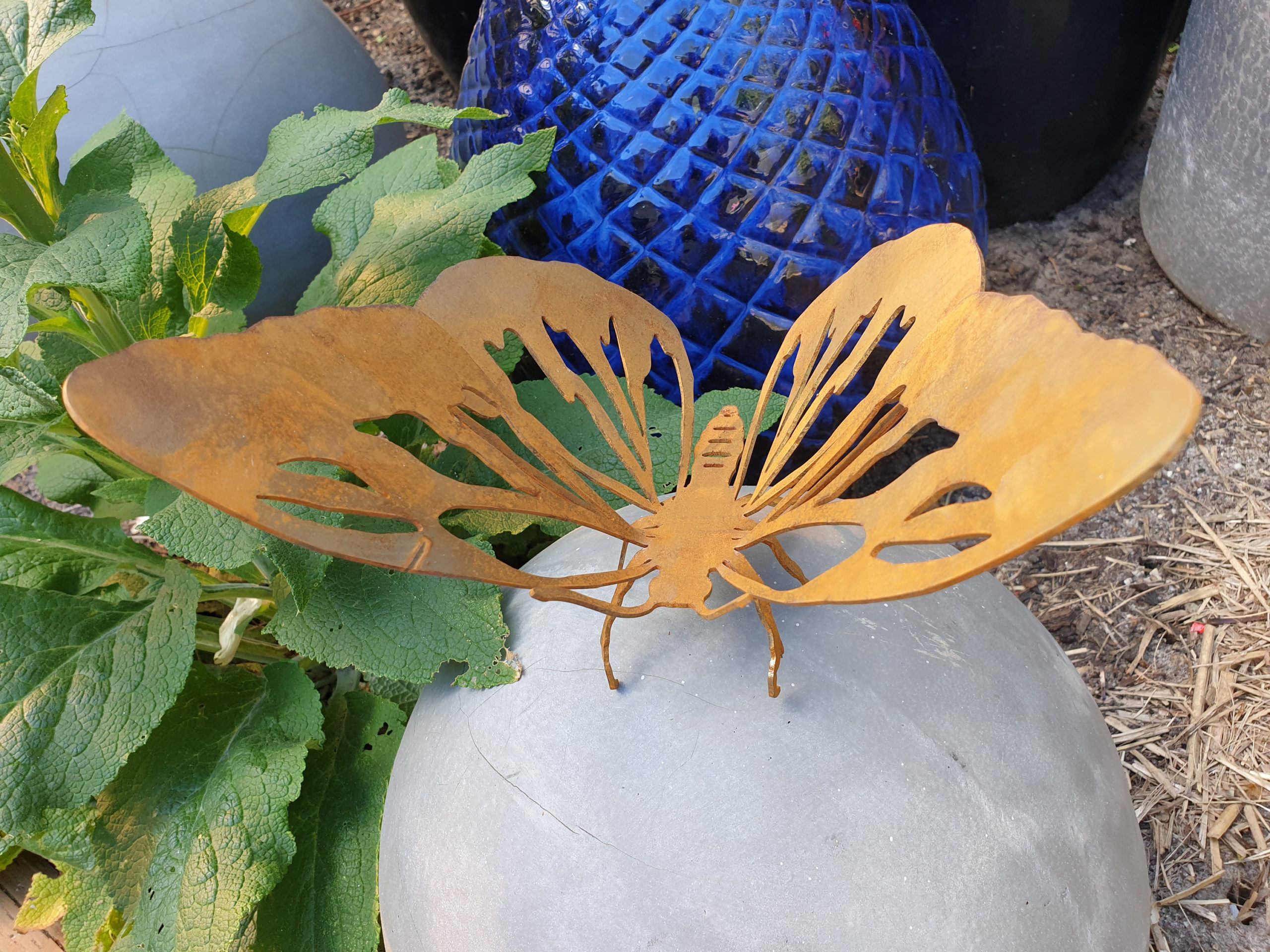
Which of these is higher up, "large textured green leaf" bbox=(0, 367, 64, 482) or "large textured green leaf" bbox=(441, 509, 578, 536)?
"large textured green leaf" bbox=(0, 367, 64, 482)

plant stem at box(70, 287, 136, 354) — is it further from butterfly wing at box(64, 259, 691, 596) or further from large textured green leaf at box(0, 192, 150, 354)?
butterfly wing at box(64, 259, 691, 596)

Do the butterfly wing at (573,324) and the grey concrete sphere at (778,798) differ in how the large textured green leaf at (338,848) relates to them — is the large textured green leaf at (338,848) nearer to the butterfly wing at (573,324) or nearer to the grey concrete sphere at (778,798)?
the grey concrete sphere at (778,798)

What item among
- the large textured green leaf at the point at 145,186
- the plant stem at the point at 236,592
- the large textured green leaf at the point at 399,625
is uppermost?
the large textured green leaf at the point at 145,186

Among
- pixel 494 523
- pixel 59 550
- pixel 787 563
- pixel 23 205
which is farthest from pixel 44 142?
pixel 787 563

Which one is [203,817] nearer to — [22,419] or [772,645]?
[22,419]

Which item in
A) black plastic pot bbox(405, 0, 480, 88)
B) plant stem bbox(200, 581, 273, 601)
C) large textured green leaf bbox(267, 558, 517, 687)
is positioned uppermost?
black plastic pot bbox(405, 0, 480, 88)

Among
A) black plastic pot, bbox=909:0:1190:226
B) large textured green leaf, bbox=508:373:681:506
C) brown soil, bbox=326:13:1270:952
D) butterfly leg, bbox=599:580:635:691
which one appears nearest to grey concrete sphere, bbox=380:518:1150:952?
butterfly leg, bbox=599:580:635:691

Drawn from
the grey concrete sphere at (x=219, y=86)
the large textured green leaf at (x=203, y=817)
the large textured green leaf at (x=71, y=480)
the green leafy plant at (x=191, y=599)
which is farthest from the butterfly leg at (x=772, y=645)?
the grey concrete sphere at (x=219, y=86)
